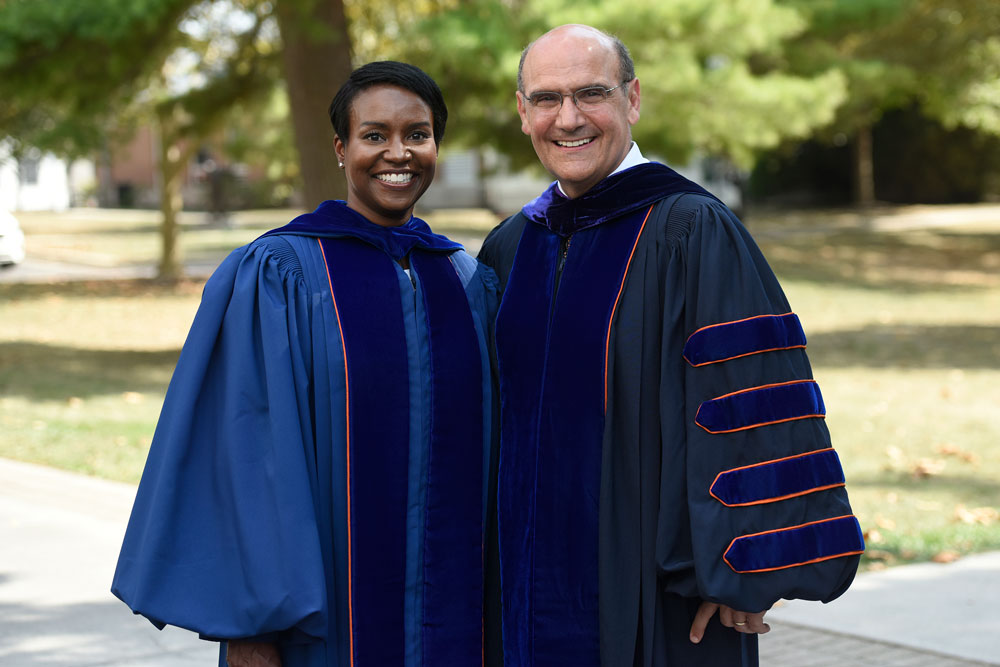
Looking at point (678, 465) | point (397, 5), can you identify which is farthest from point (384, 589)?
point (397, 5)

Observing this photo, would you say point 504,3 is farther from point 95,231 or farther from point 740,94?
point 95,231

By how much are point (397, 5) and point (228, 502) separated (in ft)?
41.1

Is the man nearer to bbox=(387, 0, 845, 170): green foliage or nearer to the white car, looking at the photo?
bbox=(387, 0, 845, 170): green foliage

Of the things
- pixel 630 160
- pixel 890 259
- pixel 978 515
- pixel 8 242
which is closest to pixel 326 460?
pixel 630 160

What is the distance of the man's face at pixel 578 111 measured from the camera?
2.63 metres

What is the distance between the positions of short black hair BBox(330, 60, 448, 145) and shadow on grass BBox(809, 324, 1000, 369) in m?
9.05

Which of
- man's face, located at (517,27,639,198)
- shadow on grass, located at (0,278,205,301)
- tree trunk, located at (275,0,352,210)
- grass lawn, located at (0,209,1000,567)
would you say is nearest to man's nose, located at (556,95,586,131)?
man's face, located at (517,27,639,198)

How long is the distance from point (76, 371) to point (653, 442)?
30.8ft

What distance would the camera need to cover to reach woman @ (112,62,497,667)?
2434 millimetres

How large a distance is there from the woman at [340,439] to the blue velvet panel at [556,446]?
0.09 metres

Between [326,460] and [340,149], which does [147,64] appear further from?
[326,460]

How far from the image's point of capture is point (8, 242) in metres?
19.5

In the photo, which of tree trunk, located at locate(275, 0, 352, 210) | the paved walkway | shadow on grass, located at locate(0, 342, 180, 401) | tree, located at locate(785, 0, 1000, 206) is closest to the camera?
the paved walkway

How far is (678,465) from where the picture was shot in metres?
2.46
